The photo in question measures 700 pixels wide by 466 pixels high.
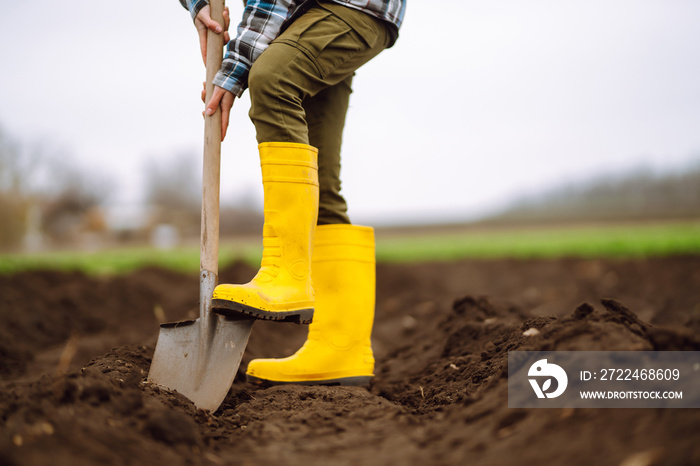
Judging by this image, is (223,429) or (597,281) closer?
(223,429)

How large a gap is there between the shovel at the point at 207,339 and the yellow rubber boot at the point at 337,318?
432 millimetres

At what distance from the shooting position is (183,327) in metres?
2.25

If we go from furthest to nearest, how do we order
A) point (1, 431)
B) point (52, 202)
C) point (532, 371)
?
point (52, 202) → point (532, 371) → point (1, 431)

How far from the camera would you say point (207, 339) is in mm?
2193

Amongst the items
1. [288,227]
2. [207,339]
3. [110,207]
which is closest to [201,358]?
[207,339]

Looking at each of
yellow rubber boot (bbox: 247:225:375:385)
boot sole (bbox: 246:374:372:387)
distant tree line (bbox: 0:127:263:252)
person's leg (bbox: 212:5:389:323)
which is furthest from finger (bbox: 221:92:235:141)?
distant tree line (bbox: 0:127:263:252)

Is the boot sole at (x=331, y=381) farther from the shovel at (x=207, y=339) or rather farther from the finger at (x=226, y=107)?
the finger at (x=226, y=107)

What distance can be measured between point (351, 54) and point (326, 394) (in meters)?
Result: 1.38

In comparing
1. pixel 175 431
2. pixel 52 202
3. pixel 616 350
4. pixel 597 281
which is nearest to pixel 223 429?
pixel 175 431

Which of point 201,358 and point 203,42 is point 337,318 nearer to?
point 201,358

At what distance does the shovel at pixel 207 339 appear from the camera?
2154 mm

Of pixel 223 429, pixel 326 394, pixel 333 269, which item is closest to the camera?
pixel 223 429

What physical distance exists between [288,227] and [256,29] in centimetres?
81

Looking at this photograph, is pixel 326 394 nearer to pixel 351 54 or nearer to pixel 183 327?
pixel 183 327
